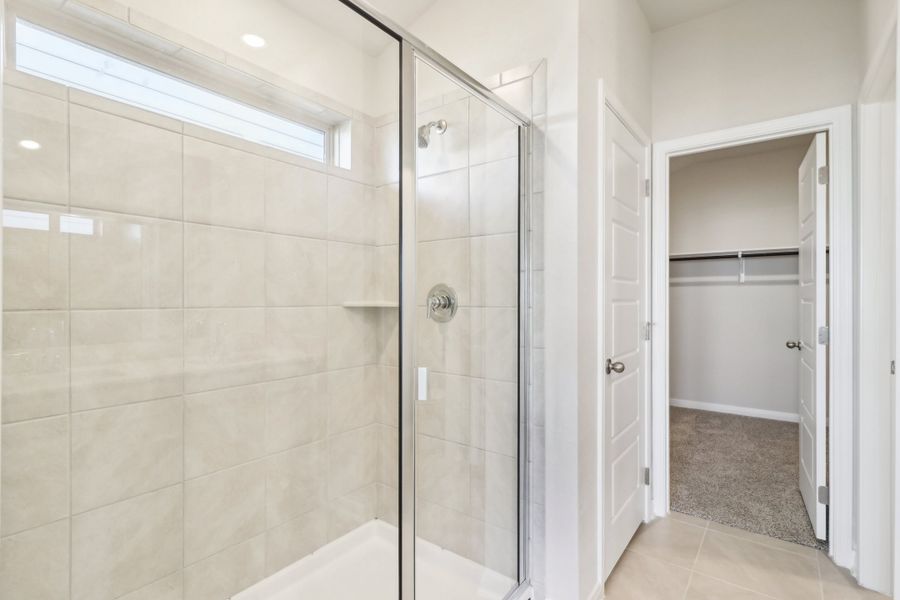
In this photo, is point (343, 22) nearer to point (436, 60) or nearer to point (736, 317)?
point (436, 60)

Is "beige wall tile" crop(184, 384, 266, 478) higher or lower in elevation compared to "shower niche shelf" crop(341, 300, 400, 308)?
lower

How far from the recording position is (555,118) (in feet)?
5.52

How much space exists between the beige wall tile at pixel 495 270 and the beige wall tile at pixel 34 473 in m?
1.33

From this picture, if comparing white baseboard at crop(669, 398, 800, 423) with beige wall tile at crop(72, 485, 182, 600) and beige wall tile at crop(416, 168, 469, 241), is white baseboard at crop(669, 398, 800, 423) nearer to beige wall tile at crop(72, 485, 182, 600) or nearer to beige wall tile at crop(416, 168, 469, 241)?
beige wall tile at crop(416, 168, 469, 241)

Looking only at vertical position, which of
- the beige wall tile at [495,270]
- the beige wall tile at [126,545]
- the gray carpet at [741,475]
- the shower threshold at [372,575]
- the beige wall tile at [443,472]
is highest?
the beige wall tile at [495,270]

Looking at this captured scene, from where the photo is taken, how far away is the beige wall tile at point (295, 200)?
1.74 meters

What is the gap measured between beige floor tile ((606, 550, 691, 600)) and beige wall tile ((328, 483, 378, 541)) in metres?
1.08

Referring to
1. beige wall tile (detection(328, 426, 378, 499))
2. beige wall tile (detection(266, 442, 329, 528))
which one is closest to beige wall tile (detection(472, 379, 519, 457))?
beige wall tile (detection(328, 426, 378, 499))

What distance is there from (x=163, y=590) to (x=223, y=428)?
→ 0.54 meters

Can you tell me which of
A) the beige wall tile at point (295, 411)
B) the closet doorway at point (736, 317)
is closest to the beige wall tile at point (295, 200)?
the beige wall tile at point (295, 411)

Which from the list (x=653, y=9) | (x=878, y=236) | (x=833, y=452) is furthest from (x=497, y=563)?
(x=653, y=9)

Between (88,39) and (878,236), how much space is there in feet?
9.73

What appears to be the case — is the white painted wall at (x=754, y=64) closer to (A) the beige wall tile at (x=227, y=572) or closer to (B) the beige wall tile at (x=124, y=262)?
(B) the beige wall tile at (x=124, y=262)

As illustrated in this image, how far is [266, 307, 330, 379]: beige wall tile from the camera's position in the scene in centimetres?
176
